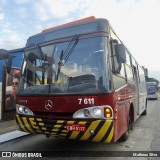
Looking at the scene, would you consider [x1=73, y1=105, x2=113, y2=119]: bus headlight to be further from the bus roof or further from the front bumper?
the bus roof

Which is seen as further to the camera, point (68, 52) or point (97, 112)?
point (68, 52)

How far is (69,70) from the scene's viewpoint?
5.12m

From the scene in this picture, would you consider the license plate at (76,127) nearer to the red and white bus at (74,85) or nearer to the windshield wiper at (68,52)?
the red and white bus at (74,85)

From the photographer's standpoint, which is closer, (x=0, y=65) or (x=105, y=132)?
(x=105, y=132)

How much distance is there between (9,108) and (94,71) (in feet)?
22.8

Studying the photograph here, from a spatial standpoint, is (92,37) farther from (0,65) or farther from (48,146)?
(0,65)

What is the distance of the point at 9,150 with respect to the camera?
→ 20.1ft

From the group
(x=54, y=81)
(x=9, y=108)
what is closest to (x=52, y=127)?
(x=54, y=81)

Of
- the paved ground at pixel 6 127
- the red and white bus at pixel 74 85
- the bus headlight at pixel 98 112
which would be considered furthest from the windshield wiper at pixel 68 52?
the paved ground at pixel 6 127

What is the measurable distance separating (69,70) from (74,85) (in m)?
0.38

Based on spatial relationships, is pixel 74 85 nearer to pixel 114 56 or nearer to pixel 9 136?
pixel 114 56

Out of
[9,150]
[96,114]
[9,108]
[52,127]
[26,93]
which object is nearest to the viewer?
[96,114]

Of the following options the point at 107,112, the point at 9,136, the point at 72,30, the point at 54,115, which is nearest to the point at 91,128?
the point at 107,112

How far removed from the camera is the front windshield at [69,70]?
4.84m
